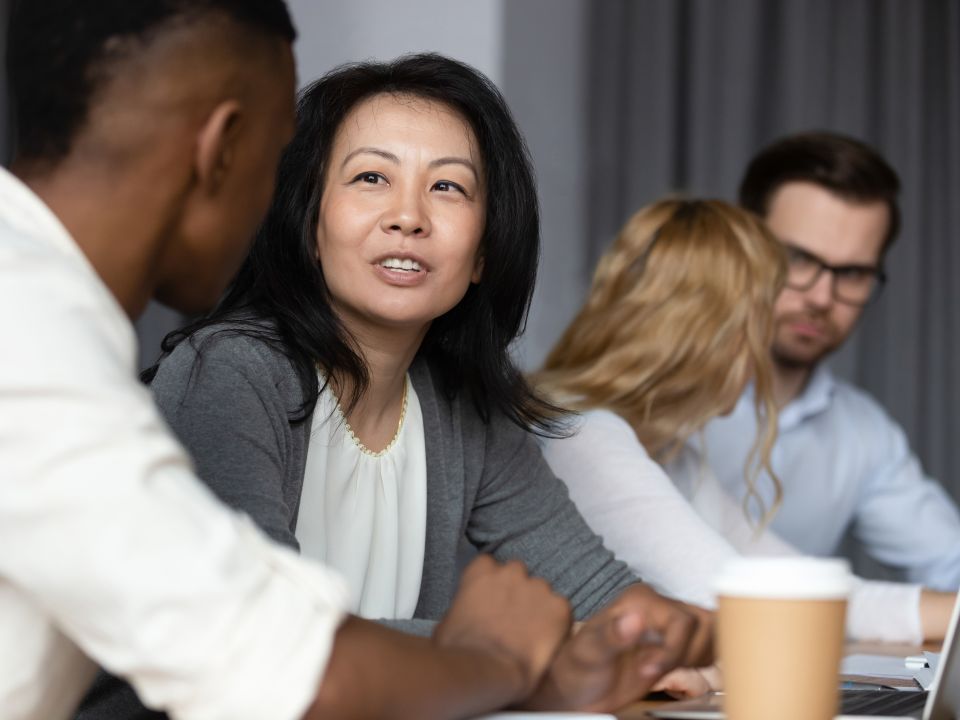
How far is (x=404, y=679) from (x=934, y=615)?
1218 millimetres

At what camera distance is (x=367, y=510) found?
1.32 metres

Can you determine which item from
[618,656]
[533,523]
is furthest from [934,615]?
[618,656]

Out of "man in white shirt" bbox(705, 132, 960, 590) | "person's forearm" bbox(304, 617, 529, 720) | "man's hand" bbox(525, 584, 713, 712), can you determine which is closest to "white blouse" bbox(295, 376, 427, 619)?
"man's hand" bbox(525, 584, 713, 712)

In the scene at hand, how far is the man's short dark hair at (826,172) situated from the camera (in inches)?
100

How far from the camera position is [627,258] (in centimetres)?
193

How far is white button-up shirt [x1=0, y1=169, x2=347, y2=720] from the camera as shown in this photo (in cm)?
57

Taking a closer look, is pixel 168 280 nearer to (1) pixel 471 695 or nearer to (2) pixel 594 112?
(1) pixel 471 695

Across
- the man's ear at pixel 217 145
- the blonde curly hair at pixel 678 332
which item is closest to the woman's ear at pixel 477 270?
the blonde curly hair at pixel 678 332

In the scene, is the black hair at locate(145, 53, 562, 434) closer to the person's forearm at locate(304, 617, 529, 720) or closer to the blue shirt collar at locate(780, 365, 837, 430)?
the person's forearm at locate(304, 617, 529, 720)

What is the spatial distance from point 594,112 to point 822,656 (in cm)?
234

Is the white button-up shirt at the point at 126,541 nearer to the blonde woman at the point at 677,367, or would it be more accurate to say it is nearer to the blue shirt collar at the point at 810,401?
the blonde woman at the point at 677,367

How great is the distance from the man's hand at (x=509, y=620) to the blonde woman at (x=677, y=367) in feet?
2.67

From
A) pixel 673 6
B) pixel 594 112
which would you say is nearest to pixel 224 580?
pixel 594 112

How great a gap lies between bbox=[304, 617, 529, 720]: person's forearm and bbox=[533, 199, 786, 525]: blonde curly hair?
1074 millimetres
